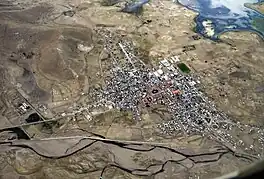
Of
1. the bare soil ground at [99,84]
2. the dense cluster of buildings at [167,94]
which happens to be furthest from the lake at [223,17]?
the dense cluster of buildings at [167,94]

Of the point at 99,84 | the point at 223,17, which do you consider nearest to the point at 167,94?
the point at 99,84

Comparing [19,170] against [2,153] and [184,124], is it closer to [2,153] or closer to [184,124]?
[2,153]

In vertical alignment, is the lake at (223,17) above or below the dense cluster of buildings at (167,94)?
above

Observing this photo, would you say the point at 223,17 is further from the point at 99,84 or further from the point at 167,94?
the point at 99,84

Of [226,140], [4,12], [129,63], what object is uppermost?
[4,12]

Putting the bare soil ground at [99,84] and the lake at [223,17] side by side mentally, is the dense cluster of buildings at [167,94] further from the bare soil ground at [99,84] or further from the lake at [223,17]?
the lake at [223,17]

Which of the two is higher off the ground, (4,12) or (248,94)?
(4,12)

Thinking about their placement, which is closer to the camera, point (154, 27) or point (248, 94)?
point (248, 94)

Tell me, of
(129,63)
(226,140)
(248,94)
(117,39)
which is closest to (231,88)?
(248,94)

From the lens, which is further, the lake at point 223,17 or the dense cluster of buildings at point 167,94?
the lake at point 223,17
